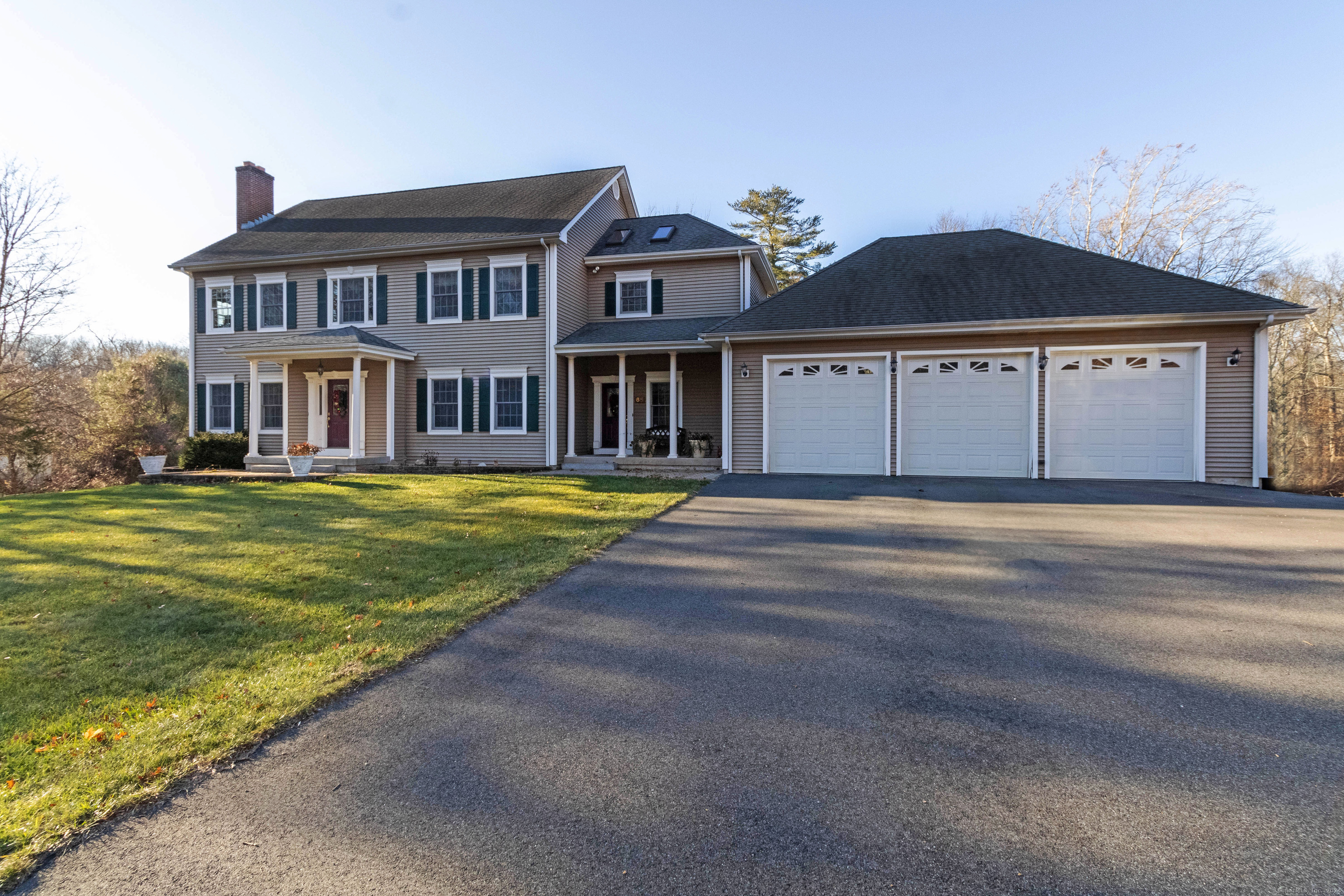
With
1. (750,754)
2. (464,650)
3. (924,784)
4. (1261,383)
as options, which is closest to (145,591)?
(464,650)

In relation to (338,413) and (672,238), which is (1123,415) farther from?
(338,413)

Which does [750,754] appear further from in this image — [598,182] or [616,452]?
[598,182]

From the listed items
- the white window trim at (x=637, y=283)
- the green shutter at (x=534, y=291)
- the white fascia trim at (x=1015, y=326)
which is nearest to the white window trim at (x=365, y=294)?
the green shutter at (x=534, y=291)

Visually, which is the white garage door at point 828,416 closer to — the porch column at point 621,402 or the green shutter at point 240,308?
the porch column at point 621,402

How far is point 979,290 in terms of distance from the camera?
41.5 ft

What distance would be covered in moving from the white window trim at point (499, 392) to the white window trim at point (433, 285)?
0.98m

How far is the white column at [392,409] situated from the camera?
15188 mm

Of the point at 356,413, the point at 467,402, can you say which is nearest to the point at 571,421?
the point at 467,402

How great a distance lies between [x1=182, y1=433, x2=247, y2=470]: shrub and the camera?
48.8 ft

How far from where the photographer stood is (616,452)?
1627 centimetres

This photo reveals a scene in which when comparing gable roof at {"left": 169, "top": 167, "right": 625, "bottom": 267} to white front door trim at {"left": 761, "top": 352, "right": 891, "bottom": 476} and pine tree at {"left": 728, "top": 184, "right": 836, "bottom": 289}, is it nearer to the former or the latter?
white front door trim at {"left": 761, "top": 352, "right": 891, "bottom": 476}

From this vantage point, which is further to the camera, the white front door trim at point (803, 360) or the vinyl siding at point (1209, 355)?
the white front door trim at point (803, 360)

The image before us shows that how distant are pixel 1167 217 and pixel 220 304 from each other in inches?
1274

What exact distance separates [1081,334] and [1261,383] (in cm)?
304
